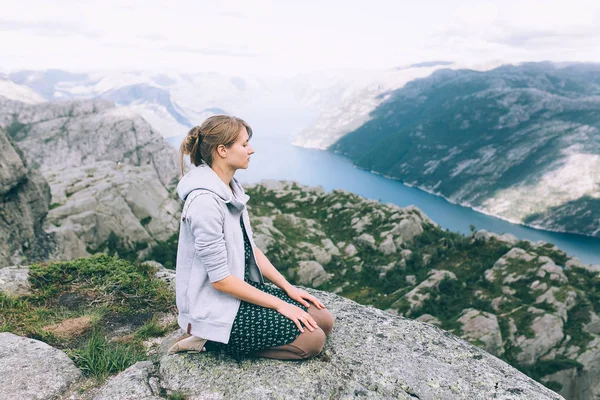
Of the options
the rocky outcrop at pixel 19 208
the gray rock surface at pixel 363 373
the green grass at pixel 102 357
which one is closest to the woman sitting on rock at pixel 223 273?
the gray rock surface at pixel 363 373

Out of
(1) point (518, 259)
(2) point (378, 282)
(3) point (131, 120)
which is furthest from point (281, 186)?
(3) point (131, 120)

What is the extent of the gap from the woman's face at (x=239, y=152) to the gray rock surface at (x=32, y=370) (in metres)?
4.37

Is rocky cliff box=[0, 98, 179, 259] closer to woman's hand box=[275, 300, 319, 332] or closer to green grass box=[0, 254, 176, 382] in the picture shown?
green grass box=[0, 254, 176, 382]

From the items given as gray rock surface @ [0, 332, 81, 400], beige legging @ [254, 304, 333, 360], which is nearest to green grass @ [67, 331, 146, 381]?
gray rock surface @ [0, 332, 81, 400]

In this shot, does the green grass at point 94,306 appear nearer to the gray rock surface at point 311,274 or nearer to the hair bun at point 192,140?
the hair bun at point 192,140

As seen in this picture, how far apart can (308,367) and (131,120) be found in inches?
7056

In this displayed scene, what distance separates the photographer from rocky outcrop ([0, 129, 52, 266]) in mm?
21219

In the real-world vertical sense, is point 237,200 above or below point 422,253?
above

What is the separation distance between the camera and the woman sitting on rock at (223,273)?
17.2 feet

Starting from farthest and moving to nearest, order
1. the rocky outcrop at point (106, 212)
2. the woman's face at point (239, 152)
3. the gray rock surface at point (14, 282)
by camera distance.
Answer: the rocky outcrop at point (106, 212)
the gray rock surface at point (14, 282)
the woman's face at point (239, 152)

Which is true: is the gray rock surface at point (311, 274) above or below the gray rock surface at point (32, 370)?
below

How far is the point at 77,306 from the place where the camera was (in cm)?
834

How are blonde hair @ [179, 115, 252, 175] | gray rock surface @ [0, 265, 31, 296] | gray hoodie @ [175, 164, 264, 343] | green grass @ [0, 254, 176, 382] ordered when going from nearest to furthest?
gray hoodie @ [175, 164, 264, 343]
blonde hair @ [179, 115, 252, 175]
green grass @ [0, 254, 176, 382]
gray rock surface @ [0, 265, 31, 296]

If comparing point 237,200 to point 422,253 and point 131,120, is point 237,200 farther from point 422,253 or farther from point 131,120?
point 131,120
